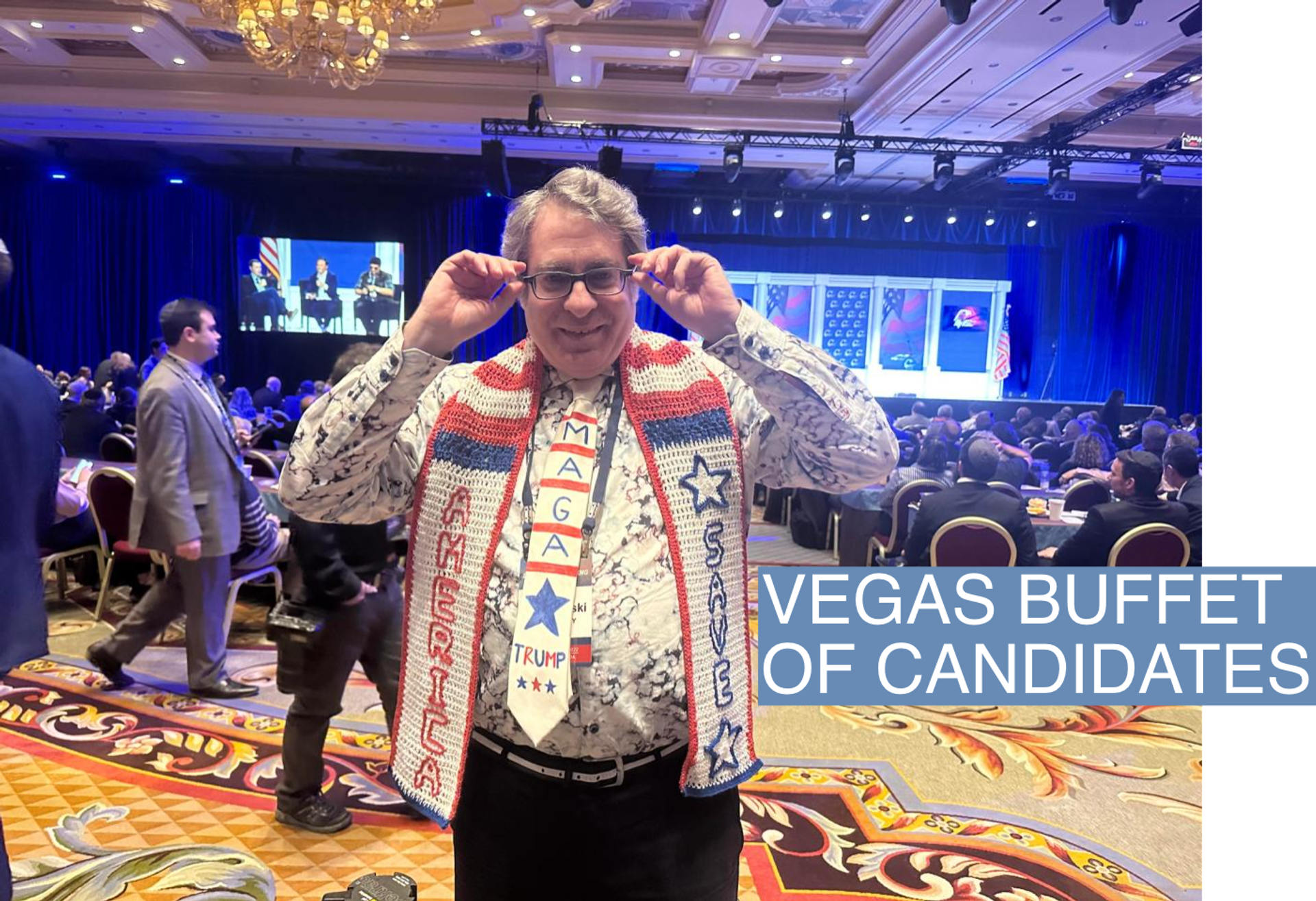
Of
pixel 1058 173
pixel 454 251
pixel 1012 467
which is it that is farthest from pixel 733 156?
pixel 454 251

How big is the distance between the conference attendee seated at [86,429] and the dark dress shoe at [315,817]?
464 centimetres

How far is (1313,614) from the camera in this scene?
1.46 metres

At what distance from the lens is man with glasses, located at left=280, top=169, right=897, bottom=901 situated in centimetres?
119

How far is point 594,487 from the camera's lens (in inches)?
48.7

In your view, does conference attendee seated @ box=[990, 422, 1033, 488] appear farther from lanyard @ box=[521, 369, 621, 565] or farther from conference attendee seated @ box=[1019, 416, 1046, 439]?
lanyard @ box=[521, 369, 621, 565]

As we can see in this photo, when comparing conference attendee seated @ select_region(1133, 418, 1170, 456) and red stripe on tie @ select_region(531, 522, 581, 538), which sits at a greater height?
red stripe on tie @ select_region(531, 522, 581, 538)

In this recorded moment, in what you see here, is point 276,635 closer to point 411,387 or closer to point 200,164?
point 411,387

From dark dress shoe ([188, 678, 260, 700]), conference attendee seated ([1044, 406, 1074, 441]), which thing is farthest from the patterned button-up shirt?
conference attendee seated ([1044, 406, 1074, 441])

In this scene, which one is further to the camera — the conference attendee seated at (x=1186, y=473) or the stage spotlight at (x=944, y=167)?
the stage spotlight at (x=944, y=167)

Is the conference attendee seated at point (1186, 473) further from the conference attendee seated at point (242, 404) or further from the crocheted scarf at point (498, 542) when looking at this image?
the conference attendee seated at point (242, 404)

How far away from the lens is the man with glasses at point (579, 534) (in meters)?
1.19

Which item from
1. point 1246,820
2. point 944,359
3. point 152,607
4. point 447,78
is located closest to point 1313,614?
point 1246,820
